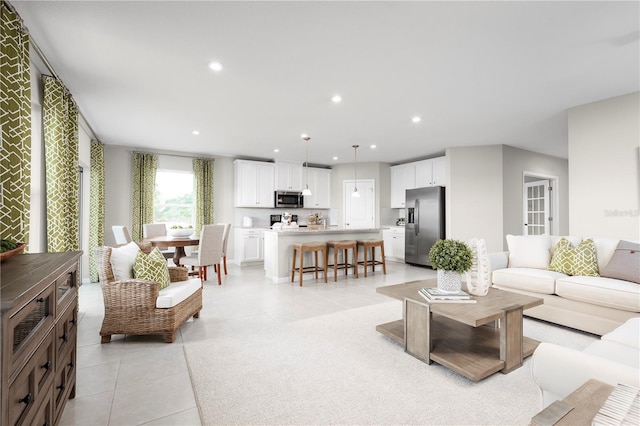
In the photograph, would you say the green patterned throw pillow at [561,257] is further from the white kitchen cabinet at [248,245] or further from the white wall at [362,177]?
the white kitchen cabinet at [248,245]

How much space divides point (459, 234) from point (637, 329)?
4.53 meters

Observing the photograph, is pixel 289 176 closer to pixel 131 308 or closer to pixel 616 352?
pixel 131 308

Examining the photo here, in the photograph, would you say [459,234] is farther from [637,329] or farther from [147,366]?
[147,366]

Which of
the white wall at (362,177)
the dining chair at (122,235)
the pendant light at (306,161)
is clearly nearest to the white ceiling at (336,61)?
the pendant light at (306,161)

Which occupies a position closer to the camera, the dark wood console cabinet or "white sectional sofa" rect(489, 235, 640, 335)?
the dark wood console cabinet

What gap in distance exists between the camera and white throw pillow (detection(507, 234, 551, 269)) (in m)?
3.56

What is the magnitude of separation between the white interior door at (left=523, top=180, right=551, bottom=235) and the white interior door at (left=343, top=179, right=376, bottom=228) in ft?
12.0

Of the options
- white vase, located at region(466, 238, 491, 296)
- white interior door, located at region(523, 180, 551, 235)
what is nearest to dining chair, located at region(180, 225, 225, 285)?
white vase, located at region(466, 238, 491, 296)

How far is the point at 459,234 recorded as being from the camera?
6160mm

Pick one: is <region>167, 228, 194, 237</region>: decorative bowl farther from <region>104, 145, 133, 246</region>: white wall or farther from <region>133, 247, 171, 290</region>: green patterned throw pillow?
<region>133, 247, 171, 290</region>: green patterned throw pillow

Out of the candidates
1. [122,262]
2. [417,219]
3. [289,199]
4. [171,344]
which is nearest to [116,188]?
[289,199]

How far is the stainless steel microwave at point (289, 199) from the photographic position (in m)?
7.50

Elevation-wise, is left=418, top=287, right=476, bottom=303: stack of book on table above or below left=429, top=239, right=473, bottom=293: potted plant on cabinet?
below

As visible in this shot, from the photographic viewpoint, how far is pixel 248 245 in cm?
679
